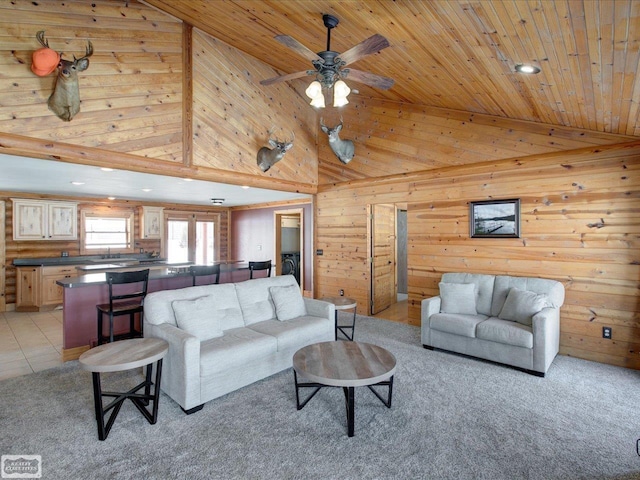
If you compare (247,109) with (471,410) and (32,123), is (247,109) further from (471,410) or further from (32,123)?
(471,410)

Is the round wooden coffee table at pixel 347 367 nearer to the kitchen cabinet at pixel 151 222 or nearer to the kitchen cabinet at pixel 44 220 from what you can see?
the kitchen cabinet at pixel 44 220

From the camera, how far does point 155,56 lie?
3896 millimetres

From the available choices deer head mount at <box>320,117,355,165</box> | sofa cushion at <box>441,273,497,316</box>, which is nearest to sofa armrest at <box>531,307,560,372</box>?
sofa cushion at <box>441,273,497,316</box>

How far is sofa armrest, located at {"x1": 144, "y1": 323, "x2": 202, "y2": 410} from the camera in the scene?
8.50 feet

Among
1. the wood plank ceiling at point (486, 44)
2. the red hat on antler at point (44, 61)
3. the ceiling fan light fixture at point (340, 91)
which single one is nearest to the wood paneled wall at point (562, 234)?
the wood plank ceiling at point (486, 44)

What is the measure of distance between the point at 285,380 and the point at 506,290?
279cm

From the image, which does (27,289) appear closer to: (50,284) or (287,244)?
(50,284)

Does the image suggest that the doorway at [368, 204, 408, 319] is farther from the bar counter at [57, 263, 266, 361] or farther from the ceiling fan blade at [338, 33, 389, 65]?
the bar counter at [57, 263, 266, 361]

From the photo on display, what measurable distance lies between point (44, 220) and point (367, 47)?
7.16 m

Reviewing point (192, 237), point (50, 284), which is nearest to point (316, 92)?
point (50, 284)

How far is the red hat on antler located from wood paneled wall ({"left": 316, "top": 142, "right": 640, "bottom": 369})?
14.5 feet

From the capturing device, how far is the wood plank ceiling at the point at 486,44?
6.78 feet

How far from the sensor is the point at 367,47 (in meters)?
2.46

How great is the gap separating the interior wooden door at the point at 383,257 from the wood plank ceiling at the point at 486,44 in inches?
85.8
